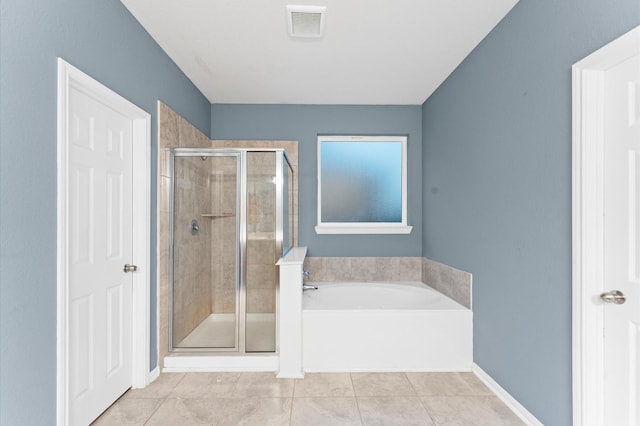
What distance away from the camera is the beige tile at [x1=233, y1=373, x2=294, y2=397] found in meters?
2.28

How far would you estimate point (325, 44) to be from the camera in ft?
8.18

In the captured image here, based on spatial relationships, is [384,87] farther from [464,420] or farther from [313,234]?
[464,420]

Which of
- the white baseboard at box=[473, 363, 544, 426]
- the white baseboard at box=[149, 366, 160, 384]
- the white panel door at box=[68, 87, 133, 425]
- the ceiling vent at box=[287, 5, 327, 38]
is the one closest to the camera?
the white panel door at box=[68, 87, 133, 425]

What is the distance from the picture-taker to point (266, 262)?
269 cm

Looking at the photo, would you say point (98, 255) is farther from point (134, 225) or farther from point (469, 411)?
point (469, 411)

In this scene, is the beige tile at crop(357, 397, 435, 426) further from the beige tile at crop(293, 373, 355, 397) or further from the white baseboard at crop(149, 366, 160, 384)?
the white baseboard at crop(149, 366, 160, 384)

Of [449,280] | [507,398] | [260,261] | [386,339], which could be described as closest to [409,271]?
Answer: [449,280]

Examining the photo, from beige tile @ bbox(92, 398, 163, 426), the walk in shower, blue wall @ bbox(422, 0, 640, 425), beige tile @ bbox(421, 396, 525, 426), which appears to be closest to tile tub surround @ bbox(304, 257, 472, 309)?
blue wall @ bbox(422, 0, 640, 425)

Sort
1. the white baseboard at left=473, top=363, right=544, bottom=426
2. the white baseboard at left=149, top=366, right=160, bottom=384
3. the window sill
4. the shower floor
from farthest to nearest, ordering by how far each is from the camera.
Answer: the window sill, the shower floor, the white baseboard at left=149, top=366, right=160, bottom=384, the white baseboard at left=473, top=363, right=544, bottom=426

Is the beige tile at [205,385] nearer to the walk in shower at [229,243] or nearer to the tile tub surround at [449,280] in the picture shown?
the walk in shower at [229,243]
